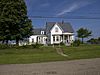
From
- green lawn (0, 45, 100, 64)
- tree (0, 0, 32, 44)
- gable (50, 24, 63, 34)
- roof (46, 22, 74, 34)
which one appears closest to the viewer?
green lawn (0, 45, 100, 64)

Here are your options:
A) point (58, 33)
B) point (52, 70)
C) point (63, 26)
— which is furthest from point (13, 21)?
point (52, 70)

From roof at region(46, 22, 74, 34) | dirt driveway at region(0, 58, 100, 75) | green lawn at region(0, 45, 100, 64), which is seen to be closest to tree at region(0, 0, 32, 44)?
green lawn at region(0, 45, 100, 64)

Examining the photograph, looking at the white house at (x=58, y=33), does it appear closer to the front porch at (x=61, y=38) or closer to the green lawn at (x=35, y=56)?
the front porch at (x=61, y=38)

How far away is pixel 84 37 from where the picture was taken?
86.6 m

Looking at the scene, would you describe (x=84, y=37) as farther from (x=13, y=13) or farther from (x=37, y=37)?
(x=13, y=13)

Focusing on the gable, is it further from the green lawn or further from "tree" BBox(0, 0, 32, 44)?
the green lawn

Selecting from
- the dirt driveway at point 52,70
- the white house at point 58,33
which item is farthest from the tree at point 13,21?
the dirt driveway at point 52,70

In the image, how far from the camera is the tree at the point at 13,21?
165 feet

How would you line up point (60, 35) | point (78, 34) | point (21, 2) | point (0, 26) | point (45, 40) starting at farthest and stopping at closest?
point (78, 34)
point (45, 40)
point (60, 35)
point (21, 2)
point (0, 26)

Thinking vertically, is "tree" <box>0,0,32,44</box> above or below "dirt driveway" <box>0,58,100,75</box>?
above

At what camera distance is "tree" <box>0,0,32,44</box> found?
165 ft

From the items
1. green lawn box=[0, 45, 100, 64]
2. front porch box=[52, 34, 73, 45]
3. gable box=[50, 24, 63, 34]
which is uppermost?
gable box=[50, 24, 63, 34]

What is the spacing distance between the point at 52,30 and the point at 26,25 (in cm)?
2009

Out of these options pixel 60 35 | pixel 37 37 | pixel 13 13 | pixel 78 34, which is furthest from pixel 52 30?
pixel 13 13
